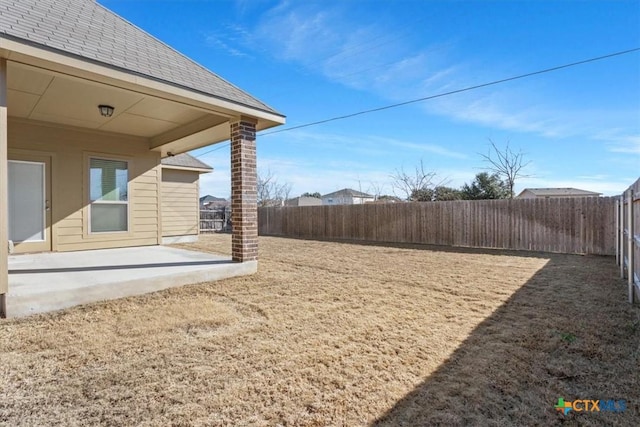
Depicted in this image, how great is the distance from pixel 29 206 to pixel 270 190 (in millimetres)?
22728

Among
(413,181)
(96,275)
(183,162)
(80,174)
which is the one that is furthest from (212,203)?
(96,275)

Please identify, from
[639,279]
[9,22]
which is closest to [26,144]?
[9,22]

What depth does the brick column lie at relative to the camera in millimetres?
5508

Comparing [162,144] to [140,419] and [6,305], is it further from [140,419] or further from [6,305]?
[140,419]

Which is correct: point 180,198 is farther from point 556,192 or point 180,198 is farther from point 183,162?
A: point 556,192

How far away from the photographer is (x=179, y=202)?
1155cm

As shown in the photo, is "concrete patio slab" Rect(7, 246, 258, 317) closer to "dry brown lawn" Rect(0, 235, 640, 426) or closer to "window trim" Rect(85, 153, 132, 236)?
"dry brown lawn" Rect(0, 235, 640, 426)

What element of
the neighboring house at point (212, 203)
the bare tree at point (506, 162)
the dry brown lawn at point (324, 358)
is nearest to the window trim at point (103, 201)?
the dry brown lawn at point (324, 358)

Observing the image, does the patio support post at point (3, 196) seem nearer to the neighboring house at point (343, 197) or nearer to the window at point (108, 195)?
the window at point (108, 195)

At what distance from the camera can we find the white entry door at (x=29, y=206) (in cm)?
637

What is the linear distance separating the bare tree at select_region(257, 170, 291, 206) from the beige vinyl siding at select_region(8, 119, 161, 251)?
62.5ft

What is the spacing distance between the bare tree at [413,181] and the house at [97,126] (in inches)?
617

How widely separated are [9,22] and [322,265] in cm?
588

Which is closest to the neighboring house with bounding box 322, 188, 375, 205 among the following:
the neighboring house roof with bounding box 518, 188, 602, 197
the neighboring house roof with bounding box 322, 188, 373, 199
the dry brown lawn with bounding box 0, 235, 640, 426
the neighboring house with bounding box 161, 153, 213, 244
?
the neighboring house roof with bounding box 322, 188, 373, 199
